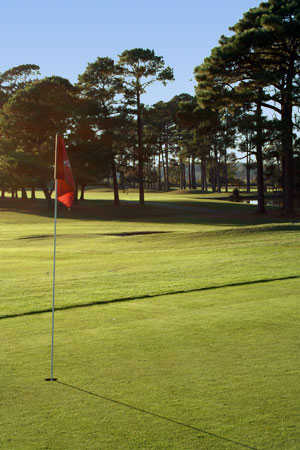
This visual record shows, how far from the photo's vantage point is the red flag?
6418 millimetres

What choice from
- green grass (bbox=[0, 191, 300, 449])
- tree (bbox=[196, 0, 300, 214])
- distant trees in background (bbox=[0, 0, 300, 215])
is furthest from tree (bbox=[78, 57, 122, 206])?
green grass (bbox=[0, 191, 300, 449])

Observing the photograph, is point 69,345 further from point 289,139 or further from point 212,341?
point 289,139

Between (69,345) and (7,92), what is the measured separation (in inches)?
3161

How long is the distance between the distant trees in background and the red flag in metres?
33.0

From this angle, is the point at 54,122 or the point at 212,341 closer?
the point at 212,341

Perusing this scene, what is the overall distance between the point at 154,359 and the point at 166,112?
77.6m

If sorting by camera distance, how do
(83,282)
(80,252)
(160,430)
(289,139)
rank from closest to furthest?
(160,430) < (83,282) < (80,252) < (289,139)

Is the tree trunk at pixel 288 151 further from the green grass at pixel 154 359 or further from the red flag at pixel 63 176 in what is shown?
the red flag at pixel 63 176

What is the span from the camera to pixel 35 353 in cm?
662

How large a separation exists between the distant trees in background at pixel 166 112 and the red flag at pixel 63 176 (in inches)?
1299

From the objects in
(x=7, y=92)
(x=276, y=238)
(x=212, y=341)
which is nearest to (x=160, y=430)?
(x=212, y=341)

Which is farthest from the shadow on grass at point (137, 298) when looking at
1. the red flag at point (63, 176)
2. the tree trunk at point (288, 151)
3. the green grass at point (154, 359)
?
the tree trunk at point (288, 151)

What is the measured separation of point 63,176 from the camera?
6.56 metres

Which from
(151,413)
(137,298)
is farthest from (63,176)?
(137,298)
